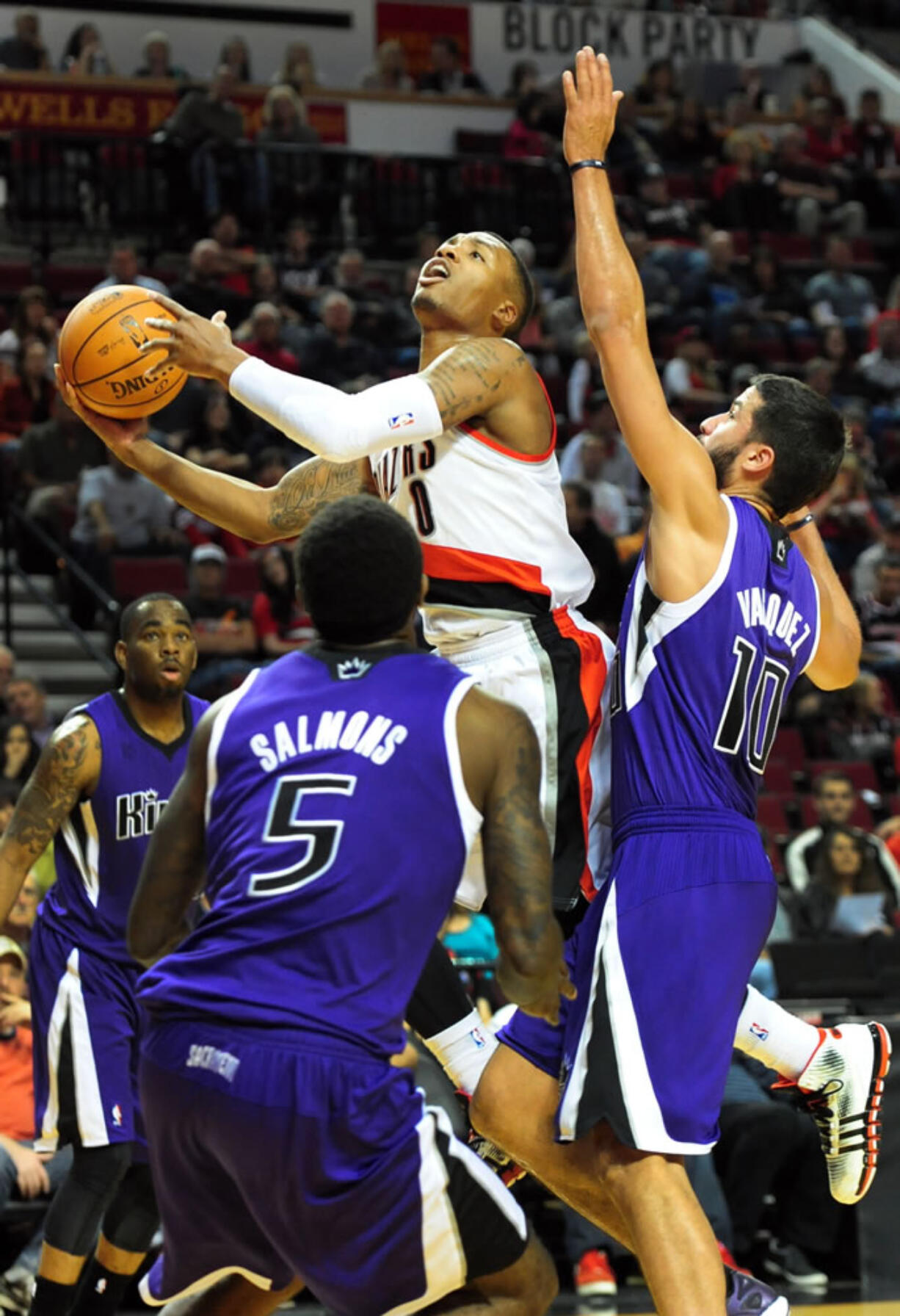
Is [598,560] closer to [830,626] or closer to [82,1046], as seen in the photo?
[82,1046]

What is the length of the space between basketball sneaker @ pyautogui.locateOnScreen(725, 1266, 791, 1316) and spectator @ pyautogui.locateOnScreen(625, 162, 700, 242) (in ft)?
45.3

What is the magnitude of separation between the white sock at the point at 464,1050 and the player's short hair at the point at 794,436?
1408mm

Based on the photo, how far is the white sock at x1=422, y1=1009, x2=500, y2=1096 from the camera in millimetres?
4465

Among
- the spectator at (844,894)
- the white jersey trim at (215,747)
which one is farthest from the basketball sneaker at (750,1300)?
the spectator at (844,894)

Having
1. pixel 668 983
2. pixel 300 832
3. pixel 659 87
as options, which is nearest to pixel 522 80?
pixel 659 87

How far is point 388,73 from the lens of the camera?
1830 centimetres

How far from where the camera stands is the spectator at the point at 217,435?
11.9 meters

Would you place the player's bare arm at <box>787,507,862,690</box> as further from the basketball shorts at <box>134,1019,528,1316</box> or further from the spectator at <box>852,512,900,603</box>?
the spectator at <box>852,512,900,603</box>

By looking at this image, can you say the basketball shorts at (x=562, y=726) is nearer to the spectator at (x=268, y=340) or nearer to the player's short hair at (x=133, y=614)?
the player's short hair at (x=133, y=614)

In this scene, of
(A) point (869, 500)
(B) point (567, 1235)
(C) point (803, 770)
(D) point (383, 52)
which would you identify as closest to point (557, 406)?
(A) point (869, 500)

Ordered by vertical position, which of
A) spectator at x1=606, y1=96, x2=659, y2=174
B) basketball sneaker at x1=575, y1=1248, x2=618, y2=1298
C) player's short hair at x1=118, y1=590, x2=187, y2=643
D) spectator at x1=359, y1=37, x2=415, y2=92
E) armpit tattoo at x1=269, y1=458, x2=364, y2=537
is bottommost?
basketball sneaker at x1=575, y1=1248, x2=618, y2=1298

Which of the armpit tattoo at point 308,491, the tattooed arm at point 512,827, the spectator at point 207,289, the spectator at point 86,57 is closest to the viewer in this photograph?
the tattooed arm at point 512,827

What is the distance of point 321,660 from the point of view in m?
3.28

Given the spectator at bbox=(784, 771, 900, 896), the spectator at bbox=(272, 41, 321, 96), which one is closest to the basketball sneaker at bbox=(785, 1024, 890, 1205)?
the spectator at bbox=(784, 771, 900, 896)
